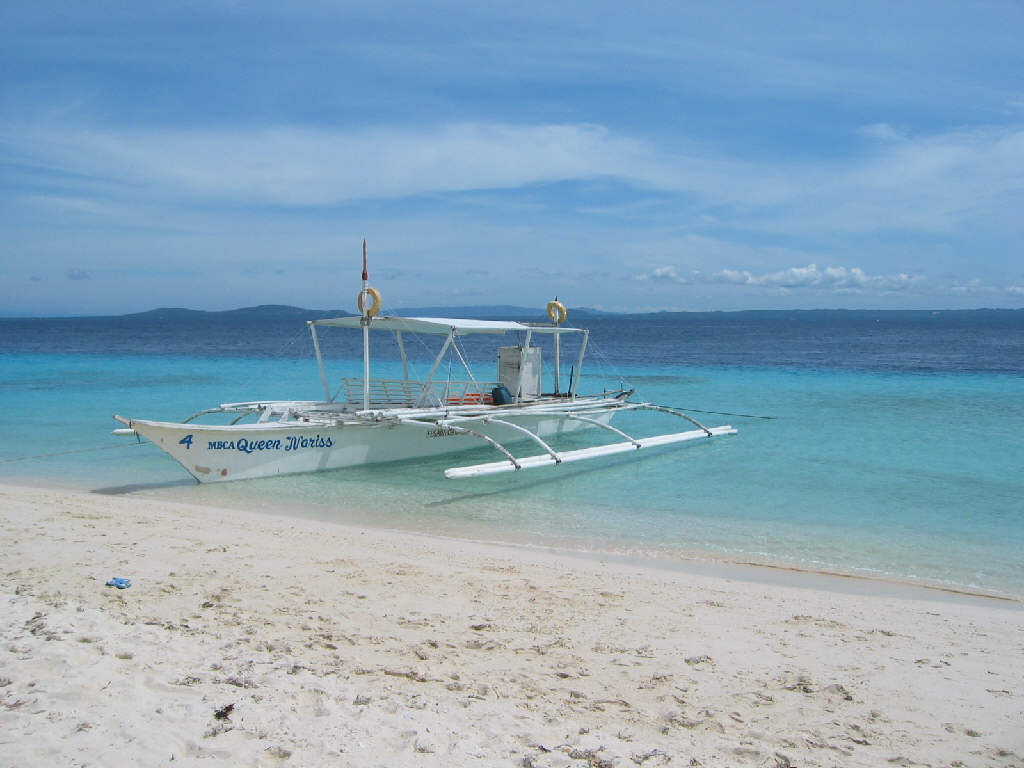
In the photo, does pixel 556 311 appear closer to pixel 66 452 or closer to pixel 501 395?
pixel 501 395

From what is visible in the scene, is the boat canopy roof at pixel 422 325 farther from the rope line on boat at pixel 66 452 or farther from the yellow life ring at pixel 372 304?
the rope line on boat at pixel 66 452

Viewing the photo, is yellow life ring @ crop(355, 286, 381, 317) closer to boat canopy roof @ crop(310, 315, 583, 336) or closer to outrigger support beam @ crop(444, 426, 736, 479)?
boat canopy roof @ crop(310, 315, 583, 336)

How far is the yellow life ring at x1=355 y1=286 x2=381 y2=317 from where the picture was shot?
35.5ft

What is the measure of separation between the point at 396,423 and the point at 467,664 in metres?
7.09

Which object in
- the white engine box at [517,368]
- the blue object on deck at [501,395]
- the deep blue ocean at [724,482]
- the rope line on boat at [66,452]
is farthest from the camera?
the white engine box at [517,368]

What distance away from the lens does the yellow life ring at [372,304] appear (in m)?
10.8

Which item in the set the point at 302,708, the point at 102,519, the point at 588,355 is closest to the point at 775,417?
the point at 102,519

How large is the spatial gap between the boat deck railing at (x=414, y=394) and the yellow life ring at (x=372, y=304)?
1.39 meters

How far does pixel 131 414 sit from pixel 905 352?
38.5 meters

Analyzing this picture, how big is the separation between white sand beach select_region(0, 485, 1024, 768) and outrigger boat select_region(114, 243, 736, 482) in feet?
10.1

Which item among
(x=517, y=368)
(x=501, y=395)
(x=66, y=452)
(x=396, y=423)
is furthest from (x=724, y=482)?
(x=66, y=452)

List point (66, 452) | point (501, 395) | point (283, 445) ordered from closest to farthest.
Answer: point (283, 445), point (66, 452), point (501, 395)

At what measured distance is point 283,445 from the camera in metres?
10.2

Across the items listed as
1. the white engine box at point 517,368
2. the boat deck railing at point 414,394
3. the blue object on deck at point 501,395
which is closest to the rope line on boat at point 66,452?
the boat deck railing at point 414,394
